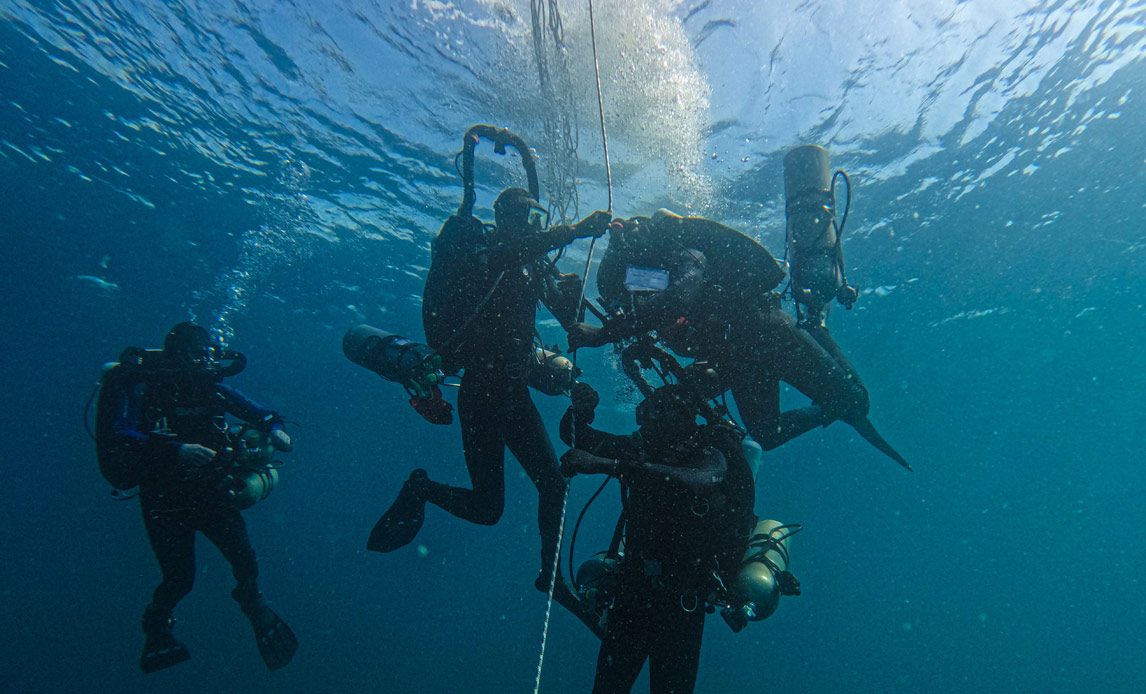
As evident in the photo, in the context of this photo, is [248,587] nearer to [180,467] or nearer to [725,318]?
[180,467]

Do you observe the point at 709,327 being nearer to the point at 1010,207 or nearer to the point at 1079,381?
the point at 1010,207

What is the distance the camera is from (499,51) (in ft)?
29.7

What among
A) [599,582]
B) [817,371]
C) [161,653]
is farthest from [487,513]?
[161,653]

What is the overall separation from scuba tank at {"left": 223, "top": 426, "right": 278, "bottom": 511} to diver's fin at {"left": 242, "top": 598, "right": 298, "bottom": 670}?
1455 mm

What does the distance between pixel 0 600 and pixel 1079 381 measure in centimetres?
7545

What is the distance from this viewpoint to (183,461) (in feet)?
17.9

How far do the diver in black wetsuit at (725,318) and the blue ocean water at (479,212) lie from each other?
17.7 ft

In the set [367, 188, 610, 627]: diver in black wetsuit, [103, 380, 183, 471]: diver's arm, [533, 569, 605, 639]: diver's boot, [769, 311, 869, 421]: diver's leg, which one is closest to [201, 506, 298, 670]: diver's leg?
[103, 380, 183, 471]: diver's arm

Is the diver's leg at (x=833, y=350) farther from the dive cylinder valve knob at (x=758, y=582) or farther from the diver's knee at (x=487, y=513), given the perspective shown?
the diver's knee at (x=487, y=513)

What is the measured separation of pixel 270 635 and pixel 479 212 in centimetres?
1187

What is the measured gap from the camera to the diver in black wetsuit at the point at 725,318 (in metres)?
4.28

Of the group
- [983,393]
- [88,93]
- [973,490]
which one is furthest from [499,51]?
[973,490]

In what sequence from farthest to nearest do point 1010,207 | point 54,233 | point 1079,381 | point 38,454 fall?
1. point 38,454
2. point 1079,381
3. point 54,233
4. point 1010,207

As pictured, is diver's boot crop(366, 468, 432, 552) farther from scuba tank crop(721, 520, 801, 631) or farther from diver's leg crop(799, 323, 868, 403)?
diver's leg crop(799, 323, 868, 403)
